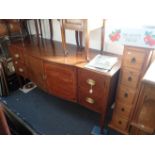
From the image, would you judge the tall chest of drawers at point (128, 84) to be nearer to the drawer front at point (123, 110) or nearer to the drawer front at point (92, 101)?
the drawer front at point (123, 110)

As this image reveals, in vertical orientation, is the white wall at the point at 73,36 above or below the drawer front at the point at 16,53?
above

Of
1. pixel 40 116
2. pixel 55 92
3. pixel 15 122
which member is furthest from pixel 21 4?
pixel 40 116

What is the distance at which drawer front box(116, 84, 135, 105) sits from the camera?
1.34 meters

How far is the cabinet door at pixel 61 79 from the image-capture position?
4.84 ft

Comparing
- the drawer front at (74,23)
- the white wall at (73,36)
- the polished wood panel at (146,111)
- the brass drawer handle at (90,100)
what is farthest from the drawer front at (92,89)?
the white wall at (73,36)

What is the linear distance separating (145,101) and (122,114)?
1.35ft

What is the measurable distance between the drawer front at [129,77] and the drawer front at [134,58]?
2.0 inches

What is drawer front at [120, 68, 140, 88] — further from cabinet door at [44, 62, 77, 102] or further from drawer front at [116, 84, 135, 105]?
cabinet door at [44, 62, 77, 102]

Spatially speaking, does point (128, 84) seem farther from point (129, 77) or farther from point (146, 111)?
point (146, 111)

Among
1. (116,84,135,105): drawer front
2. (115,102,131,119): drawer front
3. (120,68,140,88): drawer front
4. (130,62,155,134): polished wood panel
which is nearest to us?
(130,62,155,134): polished wood panel

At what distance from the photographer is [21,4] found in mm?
770

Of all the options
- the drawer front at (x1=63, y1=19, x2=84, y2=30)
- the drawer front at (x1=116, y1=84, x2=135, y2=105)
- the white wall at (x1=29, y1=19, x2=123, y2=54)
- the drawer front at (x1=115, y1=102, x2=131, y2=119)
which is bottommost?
the drawer front at (x1=115, y1=102, x2=131, y2=119)

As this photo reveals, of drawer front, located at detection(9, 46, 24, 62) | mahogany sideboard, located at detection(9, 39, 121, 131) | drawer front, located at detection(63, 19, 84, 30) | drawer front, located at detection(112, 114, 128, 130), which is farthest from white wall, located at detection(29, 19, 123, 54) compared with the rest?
drawer front, located at detection(112, 114, 128, 130)
